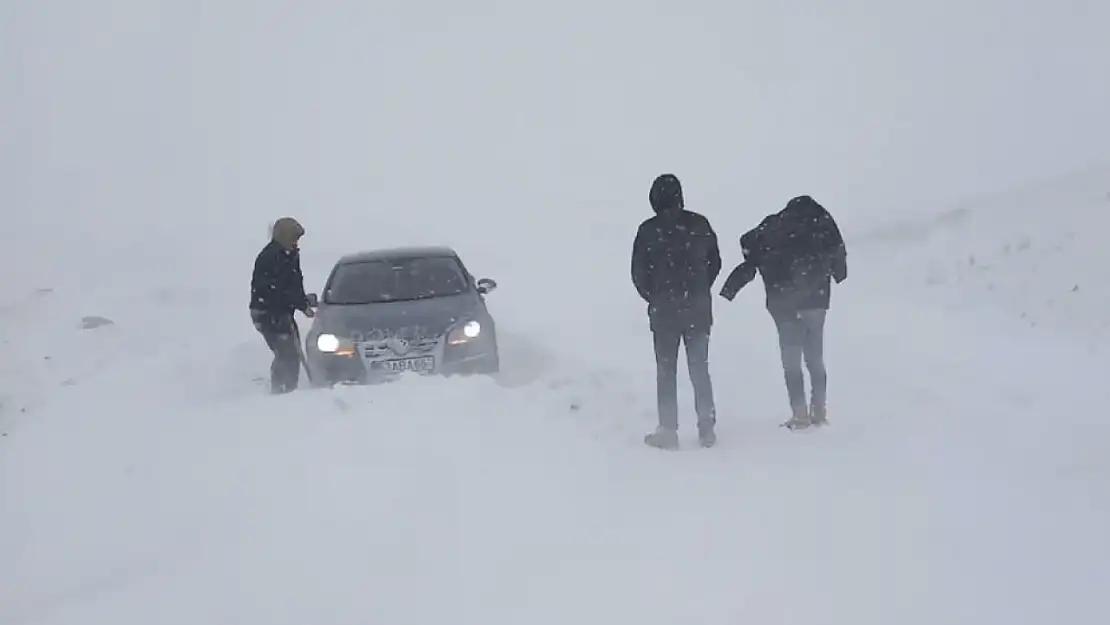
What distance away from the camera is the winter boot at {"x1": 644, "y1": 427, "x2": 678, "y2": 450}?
23.6ft

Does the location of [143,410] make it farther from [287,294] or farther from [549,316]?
[549,316]

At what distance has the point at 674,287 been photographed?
707 cm

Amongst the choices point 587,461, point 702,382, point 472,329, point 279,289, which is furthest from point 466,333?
point 587,461

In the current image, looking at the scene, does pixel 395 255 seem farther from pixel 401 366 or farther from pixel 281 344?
pixel 401 366

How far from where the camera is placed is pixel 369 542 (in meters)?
5.00

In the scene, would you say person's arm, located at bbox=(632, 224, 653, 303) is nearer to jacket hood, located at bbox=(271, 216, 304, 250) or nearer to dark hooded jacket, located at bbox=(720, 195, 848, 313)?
dark hooded jacket, located at bbox=(720, 195, 848, 313)

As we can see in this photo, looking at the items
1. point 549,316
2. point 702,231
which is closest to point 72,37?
point 549,316

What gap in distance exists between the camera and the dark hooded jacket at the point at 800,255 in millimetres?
7348

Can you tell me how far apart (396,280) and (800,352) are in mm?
4366

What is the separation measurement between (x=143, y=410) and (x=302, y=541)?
13.5 feet

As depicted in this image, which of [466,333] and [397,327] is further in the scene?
[466,333]

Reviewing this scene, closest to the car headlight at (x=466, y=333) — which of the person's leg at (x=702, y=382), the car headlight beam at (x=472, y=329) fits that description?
the car headlight beam at (x=472, y=329)

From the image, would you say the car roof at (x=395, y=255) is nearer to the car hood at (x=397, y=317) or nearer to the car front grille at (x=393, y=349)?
the car hood at (x=397, y=317)

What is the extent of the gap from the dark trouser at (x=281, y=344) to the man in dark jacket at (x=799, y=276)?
4.32m
